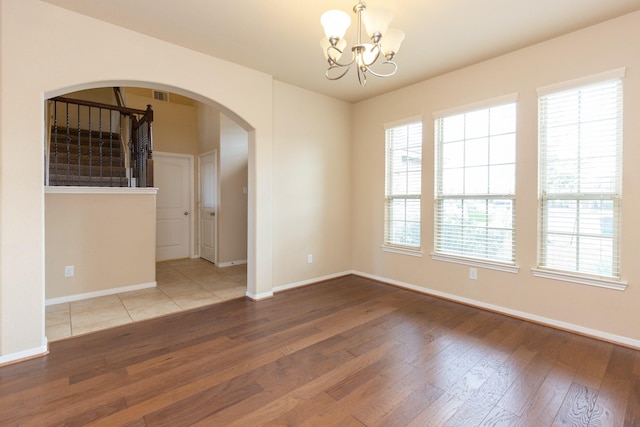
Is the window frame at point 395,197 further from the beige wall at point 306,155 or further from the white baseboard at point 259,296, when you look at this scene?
the white baseboard at point 259,296

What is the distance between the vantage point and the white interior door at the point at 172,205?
602 cm

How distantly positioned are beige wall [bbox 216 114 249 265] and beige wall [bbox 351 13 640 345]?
2.67 m

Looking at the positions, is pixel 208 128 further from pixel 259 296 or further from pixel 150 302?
pixel 259 296

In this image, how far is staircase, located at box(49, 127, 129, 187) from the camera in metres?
4.23

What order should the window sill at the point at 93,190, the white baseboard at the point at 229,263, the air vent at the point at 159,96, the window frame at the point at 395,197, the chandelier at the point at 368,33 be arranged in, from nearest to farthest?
the chandelier at the point at 368,33, the window sill at the point at 93,190, the window frame at the point at 395,197, the white baseboard at the point at 229,263, the air vent at the point at 159,96

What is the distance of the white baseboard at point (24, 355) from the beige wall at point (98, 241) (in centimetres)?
→ 149


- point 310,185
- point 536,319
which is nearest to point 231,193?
point 310,185

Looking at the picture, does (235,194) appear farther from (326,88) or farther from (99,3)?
(99,3)

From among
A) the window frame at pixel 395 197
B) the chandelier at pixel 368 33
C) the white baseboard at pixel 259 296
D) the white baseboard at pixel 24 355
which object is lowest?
the white baseboard at pixel 24 355

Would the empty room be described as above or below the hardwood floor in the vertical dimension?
above

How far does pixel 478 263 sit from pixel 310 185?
2.38 meters

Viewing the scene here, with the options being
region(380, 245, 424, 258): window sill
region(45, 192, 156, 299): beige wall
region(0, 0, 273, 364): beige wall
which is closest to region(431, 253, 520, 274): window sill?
region(380, 245, 424, 258): window sill

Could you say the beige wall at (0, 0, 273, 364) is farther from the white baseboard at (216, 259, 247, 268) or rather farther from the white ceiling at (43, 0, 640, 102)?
the white baseboard at (216, 259, 247, 268)

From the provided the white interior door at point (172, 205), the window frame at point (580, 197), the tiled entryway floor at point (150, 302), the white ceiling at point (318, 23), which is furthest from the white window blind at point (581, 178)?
the white interior door at point (172, 205)
